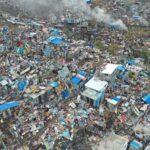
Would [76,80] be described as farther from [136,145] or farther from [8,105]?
[136,145]

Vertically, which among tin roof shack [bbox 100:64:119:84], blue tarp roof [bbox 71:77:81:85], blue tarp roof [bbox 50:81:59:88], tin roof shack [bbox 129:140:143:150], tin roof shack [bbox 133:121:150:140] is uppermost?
tin roof shack [bbox 100:64:119:84]

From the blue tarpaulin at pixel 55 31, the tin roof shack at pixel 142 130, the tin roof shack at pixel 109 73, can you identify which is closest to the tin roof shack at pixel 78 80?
the tin roof shack at pixel 109 73

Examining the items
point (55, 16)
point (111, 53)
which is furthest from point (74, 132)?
point (55, 16)

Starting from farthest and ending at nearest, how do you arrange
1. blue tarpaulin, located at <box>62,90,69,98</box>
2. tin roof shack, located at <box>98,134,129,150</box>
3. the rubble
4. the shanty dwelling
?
blue tarpaulin, located at <box>62,90,69,98</box> < the shanty dwelling < the rubble < tin roof shack, located at <box>98,134,129,150</box>

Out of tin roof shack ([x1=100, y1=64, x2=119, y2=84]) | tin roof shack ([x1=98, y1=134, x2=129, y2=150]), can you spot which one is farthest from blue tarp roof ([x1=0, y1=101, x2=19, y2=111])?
tin roof shack ([x1=100, y1=64, x2=119, y2=84])

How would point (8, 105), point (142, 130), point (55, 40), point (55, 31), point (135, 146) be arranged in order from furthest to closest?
point (55, 31)
point (55, 40)
point (8, 105)
point (142, 130)
point (135, 146)

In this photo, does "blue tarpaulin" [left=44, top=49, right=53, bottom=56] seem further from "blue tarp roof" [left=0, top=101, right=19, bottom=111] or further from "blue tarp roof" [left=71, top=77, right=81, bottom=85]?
"blue tarp roof" [left=0, top=101, right=19, bottom=111]

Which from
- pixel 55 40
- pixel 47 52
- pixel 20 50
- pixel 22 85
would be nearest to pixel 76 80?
pixel 22 85
